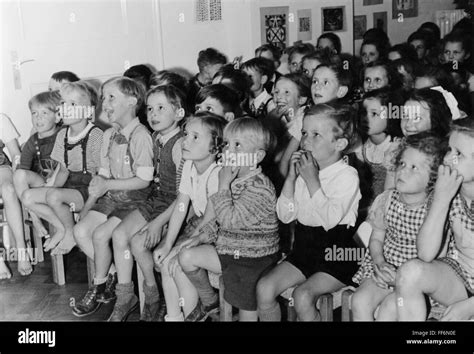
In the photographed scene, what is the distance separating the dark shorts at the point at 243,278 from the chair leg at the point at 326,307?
0.57 feet

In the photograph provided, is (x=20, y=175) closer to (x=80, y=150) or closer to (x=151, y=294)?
(x=80, y=150)

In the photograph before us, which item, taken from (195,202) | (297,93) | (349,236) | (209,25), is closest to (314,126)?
(349,236)

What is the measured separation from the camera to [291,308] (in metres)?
1.73

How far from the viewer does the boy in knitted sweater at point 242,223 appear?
1712mm

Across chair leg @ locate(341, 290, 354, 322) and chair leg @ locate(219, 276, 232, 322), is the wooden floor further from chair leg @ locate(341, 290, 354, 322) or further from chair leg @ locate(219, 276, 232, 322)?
chair leg @ locate(341, 290, 354, 322)

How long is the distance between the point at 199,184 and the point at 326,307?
534 mm

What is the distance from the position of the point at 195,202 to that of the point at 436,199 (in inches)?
29.1

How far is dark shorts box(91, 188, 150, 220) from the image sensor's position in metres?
2.06

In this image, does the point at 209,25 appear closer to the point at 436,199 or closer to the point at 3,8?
the point at 3,8

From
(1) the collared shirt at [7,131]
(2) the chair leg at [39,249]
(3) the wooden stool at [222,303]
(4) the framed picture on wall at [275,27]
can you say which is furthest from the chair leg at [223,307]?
(4) the framed picture on wall at [275,27]

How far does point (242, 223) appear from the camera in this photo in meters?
1.72
